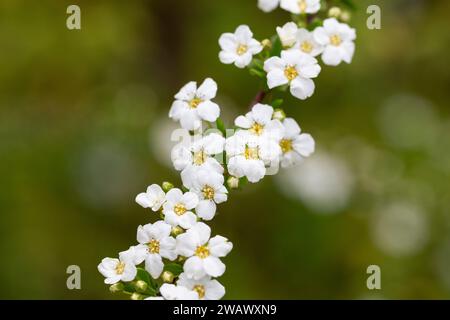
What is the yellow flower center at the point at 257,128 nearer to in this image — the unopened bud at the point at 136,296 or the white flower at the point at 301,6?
the white flower at the point at 301,6

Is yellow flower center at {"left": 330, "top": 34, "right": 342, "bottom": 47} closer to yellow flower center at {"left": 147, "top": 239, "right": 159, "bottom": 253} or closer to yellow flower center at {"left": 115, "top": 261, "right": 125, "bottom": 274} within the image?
yellow flower center at {"left": 147, "top": 239, "right": 159, "bottom": 253}

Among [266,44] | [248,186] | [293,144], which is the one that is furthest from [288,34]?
[248,186]

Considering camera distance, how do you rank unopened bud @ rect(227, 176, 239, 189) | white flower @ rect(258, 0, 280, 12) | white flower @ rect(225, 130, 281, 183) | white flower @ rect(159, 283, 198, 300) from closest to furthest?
white flower @ rect(159, 283, 198, 300), white flower @ rect(225, 130, 281, 183), unopened bud @ rect(227, 176, 239, 189), white flower @ rect(258, 0, 280, 12)

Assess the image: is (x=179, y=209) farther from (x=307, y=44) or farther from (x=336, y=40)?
(x=336, y=40)

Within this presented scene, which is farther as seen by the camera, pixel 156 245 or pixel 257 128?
pixel 257 128

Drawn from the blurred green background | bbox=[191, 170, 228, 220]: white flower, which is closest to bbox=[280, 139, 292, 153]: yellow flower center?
bbox=[191, 170, 228, 220]: white flower

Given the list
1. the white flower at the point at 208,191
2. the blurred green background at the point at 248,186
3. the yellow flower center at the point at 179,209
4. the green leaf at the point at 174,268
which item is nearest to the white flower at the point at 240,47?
the white flower at the point at 208,191
